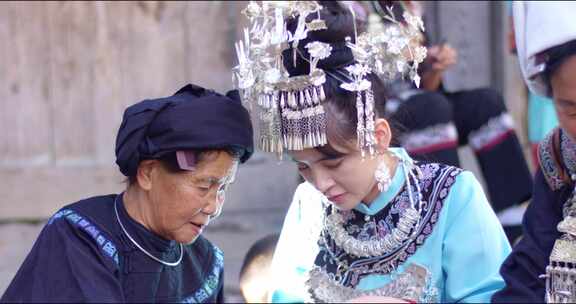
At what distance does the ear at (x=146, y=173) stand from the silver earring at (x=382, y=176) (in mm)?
681

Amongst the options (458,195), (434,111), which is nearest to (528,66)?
(458,195)

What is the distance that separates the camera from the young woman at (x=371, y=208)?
3.23 m

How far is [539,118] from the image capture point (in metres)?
6.52

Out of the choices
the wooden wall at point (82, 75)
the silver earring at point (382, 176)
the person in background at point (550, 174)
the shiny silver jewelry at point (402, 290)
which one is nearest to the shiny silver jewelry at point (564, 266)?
the person in background at point (550, 174)

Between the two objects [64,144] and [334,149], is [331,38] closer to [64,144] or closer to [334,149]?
[334,149]

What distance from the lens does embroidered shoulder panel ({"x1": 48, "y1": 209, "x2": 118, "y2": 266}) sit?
3.11 metres

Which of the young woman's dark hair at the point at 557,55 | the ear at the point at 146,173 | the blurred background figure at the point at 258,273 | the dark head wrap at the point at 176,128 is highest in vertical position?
the young woman's dark hair at the point at 557,55

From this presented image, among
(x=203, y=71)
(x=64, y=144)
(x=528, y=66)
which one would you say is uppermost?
(x=528, y=66)

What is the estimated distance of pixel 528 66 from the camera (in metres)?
3.12

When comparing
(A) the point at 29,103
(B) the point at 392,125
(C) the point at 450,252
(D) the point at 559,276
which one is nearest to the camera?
(D) the point at 559,276

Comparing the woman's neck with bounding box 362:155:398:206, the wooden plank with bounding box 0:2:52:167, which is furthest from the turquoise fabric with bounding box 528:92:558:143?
the woman's neck with bounding box 362:155:398:206

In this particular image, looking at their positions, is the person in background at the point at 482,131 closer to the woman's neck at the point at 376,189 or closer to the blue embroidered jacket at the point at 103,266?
the woman's neck at the point at 376,189

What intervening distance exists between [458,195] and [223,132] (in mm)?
767

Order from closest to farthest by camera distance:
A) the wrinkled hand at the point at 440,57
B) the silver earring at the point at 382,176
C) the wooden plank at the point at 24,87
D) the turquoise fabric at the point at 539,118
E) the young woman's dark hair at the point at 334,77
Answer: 1. the young woman's dark hair at the point at 334,77
2. the silver earring at the point at 382,176
3. the wrinkled hand at the point at 440,57
4. the wooden plank at the point at 24,87
5. the turquoise fabric at the point at 539,118
